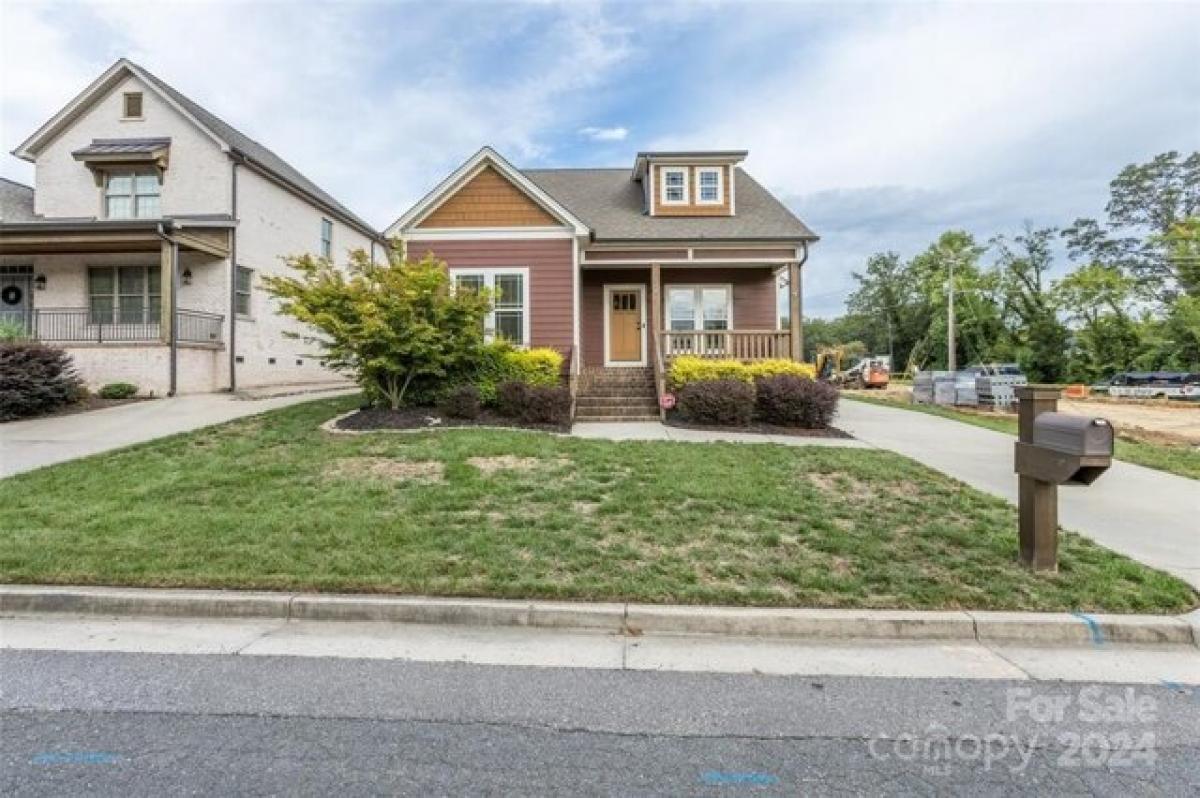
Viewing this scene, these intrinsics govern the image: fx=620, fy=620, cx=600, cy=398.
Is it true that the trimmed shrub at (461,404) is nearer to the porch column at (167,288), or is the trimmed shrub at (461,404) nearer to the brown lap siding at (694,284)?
the brown lap siding at (694,284)

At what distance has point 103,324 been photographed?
642 inches

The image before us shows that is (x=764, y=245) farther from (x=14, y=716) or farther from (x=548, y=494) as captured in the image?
(x=14, y=716)

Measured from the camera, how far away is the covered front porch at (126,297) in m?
14.5

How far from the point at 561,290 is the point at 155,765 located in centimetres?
1214

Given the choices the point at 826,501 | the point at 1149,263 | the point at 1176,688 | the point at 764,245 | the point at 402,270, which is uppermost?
the point at 1149,263

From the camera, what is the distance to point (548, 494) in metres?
6.48

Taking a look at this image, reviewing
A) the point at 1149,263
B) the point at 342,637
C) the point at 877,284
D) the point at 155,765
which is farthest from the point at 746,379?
the point at 877,284

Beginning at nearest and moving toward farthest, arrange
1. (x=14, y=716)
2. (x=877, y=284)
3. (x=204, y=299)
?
1. (x=14, y=716)
2. (x=204, y=299)
3. (x=877, y=284)

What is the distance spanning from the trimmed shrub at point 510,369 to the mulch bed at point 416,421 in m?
0.61

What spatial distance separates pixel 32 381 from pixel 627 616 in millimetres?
13359

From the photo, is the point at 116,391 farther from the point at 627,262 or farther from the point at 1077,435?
the point at 1077,435

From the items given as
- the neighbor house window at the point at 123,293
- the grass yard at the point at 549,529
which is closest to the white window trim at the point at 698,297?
the grass yard at the point at 549,529

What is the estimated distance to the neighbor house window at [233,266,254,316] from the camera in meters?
16.9

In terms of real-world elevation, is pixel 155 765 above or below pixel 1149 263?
below
